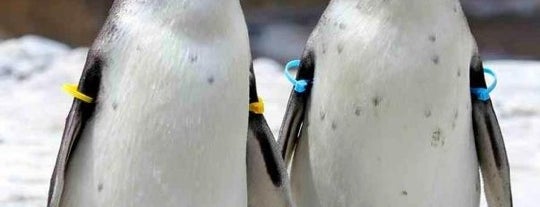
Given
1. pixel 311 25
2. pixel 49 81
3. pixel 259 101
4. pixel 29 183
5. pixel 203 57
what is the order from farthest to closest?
1. pixel 311 25
2. pixel 49 81
3. pixel 29 183
4. pixel 259 101
5. pixel 203 57

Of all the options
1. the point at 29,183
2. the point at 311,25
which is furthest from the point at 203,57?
the point at 311,25

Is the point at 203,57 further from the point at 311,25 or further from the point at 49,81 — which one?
the point at 311,25

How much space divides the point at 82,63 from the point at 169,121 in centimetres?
139

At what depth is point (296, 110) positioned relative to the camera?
3.17ft

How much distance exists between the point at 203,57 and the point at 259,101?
0.12 m

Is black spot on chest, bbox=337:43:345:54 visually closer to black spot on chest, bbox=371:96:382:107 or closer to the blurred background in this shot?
black spot on chest, bbox=371:96:382:107

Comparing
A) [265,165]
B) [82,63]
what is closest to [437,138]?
[265,165]

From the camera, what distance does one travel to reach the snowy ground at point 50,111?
1.37 metres

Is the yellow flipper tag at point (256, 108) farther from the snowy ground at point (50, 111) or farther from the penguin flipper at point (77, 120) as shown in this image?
the snowy ground at point (50, 111)

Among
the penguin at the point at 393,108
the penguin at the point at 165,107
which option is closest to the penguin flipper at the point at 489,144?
the penguin at the point at 393,108

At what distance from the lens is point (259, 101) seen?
0.90 meters

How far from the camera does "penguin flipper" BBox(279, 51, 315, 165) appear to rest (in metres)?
0.96

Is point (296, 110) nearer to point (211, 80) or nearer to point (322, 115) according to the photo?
point (322, 115)

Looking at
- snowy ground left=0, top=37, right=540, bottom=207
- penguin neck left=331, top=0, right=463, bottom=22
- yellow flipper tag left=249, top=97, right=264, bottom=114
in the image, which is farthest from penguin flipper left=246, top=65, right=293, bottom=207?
snowy ground left=0, top=37, right=540, bottom=207
